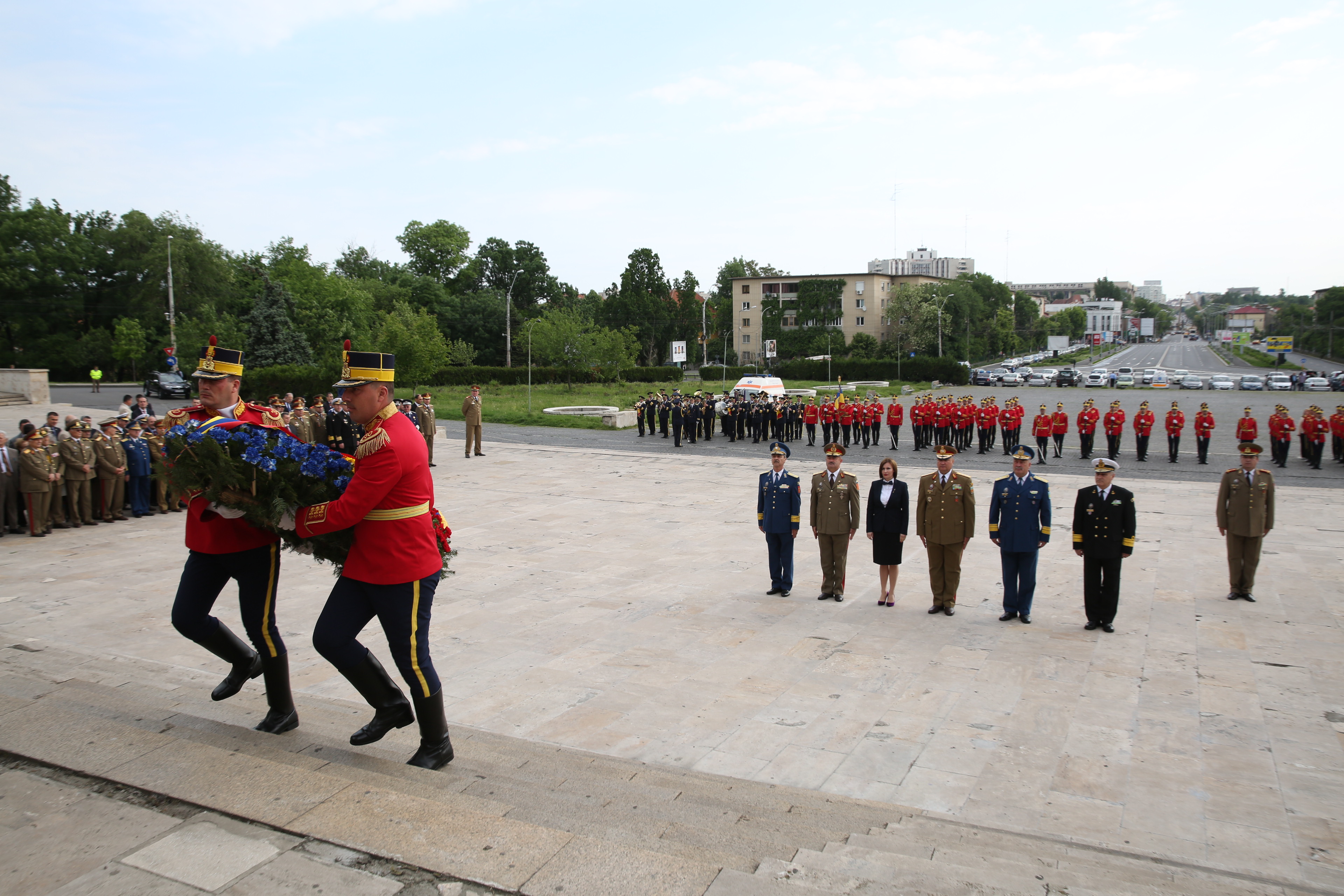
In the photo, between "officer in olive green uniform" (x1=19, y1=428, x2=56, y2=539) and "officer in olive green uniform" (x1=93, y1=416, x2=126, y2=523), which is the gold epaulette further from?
"officer in olive green uniform" (x1=93, y1=416, x2=126, y2=523)

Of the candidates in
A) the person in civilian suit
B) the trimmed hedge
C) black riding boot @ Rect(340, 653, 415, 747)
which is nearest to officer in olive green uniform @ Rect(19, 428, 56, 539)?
black riding boot @ Rect(340, 653, 415, 747)

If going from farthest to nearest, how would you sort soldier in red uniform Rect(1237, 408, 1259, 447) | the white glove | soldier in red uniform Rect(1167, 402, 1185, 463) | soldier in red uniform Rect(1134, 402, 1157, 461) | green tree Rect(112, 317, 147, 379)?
green tree Rect(112, 317, 147, 379) → soldier in red uniform Rect(1167, 402, 1185, 463) → soldier in red uniform Rect(1134, 402, 1157, 461) → soldier in red uniform Rect(1237, 408, 1259, 447) → the white glove

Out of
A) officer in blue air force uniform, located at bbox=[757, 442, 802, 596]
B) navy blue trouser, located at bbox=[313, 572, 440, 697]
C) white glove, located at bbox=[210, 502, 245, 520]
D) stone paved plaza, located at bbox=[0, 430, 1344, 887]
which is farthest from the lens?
officer in blue air force uniform, located at bbox=[757, 442, 802, 596]

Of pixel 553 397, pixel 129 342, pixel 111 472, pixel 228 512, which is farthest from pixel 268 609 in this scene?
pixel 129 342

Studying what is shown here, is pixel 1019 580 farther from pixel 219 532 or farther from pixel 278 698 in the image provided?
pixel 219 532

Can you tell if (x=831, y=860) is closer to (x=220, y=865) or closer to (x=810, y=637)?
(x=220, y=865)

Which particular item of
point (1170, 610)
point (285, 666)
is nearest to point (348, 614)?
point (285, 666)

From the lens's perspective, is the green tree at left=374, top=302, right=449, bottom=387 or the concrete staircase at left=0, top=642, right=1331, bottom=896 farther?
the green tree at left=374, top=302, right=449, bottom=387

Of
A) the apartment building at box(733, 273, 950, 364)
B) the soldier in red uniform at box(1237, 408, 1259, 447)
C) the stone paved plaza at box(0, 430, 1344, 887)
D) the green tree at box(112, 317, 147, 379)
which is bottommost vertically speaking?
the stone paved plaza at box(0, 430, 1344, 887)

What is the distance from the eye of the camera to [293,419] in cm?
1772

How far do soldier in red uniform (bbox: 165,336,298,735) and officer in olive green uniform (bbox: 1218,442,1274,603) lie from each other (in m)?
9.25

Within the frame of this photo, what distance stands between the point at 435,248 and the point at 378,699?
9362 centimetres

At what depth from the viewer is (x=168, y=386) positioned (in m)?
39.4

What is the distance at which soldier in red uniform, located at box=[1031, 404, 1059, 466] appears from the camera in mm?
22469
